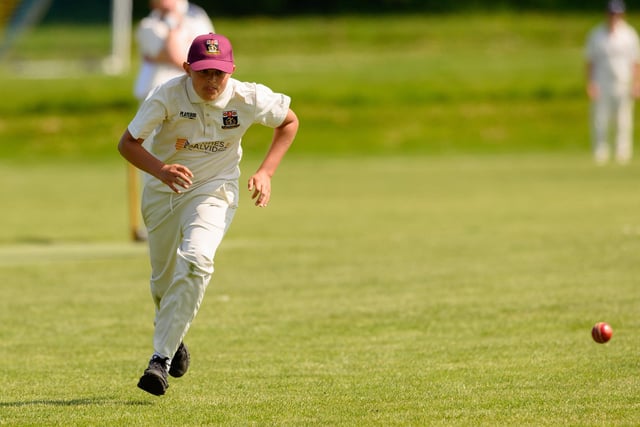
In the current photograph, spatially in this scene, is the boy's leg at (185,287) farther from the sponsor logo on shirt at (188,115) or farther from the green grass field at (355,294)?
the sponsor logo on shirt at (188,115)

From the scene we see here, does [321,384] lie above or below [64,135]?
above

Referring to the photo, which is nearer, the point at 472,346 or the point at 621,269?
the point at 472,346

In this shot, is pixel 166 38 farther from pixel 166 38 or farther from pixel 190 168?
pixel 190 168

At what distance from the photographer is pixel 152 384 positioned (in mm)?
5996

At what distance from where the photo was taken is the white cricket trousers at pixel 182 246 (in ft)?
20.4

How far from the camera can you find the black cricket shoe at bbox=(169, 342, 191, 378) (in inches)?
260

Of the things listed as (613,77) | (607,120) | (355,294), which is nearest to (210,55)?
(355,294)

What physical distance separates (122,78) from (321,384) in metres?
28.6

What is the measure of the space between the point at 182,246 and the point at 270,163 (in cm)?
72

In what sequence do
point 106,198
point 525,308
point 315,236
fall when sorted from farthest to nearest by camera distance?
point 106,198 < point 315,236 < point 525,308

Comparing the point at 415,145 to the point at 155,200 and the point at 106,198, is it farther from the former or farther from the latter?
the point at 155,200

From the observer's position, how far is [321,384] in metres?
6.52

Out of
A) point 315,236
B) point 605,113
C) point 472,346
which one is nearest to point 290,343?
point 472,346

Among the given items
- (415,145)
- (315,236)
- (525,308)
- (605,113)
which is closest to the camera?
(525,308)
